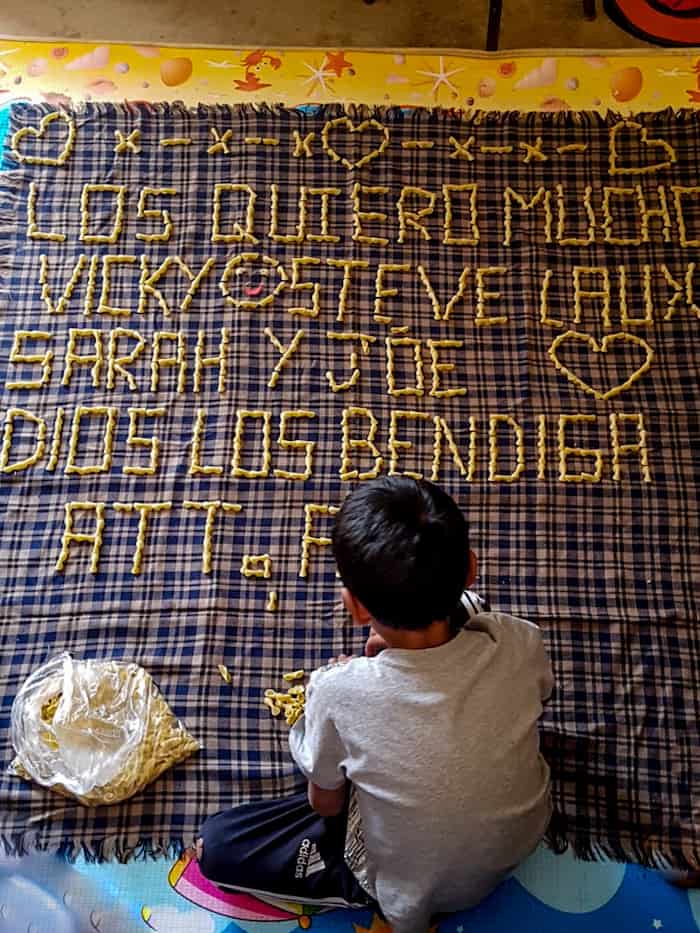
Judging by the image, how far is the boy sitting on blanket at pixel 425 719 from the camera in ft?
3.41

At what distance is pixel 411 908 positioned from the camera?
3.74ft

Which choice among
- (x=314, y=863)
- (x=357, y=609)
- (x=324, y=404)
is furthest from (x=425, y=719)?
(x=324, y=404)

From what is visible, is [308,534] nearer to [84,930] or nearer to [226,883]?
[226,883]

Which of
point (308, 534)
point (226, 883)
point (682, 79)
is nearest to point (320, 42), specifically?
point (682, 79)

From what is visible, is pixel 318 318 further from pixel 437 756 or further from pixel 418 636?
pixel 437 756

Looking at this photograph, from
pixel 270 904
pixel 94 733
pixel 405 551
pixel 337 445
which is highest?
pixel 337 445

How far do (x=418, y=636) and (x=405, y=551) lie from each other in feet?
0.42

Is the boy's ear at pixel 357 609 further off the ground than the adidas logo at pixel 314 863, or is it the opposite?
the boy's ear at pixel 357 609

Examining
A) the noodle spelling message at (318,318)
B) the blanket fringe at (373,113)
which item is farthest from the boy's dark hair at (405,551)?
the blanket fringe at (373,113)

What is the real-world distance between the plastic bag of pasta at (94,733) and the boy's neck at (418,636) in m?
0.47

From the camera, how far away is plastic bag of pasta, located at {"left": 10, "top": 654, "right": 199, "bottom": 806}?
1.36m

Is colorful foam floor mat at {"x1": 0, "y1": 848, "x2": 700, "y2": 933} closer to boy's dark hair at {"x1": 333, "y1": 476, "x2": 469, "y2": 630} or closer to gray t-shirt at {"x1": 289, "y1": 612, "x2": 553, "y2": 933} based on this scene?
gray t-shirt at {"x1": 289, "y1": 612, "x2": 553, "y2": 933}

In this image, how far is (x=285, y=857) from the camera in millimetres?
1262

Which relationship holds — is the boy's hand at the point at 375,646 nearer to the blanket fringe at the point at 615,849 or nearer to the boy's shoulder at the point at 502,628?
the boy's shoulder at the point at 502,628
